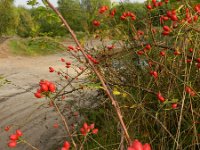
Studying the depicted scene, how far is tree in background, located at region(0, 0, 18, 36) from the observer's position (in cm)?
2072

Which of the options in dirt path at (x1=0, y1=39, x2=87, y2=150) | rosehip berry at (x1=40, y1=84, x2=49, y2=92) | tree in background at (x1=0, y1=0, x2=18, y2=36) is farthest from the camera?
tree in background at (x1=0, y1=0, x2=18, y2=36)

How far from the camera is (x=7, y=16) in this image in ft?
68.0

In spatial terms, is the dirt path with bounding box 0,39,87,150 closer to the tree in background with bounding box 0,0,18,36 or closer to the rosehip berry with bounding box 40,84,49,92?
the rosehip berry with bounding box 40,84,49,92

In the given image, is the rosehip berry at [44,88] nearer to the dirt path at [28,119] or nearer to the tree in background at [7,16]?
the dirt path at [28,119]

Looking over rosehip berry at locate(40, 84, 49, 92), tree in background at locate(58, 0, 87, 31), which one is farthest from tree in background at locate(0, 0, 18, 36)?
rosehip berry at locate(40, 84, 49, 92)

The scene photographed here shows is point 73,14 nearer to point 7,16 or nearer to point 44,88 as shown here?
point 44,88

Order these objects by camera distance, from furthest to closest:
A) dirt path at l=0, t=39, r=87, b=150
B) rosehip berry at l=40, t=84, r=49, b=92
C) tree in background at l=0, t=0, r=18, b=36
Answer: tree in background at l=0, t=0, r=18, b=36 → dirt path at l=0, t=39, r=87, b=150 → rosehip berry at l=40, t=84, r=49, b=92

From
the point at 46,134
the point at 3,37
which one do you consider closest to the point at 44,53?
the point at 3,37

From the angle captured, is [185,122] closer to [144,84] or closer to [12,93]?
[144,84]

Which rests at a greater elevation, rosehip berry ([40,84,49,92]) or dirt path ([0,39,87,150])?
rosehip berry ([40,84,49,92])

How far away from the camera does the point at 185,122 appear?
7.89 ft

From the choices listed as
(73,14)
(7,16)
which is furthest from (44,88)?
(7,16)

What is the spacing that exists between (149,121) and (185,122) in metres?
0.30

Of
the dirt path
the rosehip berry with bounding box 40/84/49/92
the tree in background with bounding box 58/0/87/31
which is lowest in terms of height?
the dirt path
